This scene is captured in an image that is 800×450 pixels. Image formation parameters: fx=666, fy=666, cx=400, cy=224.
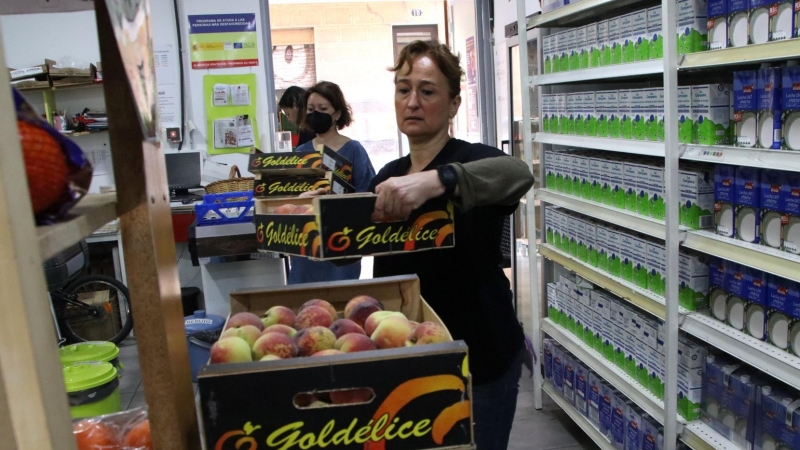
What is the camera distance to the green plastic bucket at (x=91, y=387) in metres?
2.78

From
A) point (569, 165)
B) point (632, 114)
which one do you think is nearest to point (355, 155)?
point (569, 165)

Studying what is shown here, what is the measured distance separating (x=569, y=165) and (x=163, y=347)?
2.73 m

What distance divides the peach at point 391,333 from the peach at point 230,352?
0.22 meters

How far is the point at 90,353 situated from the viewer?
11.1 ft

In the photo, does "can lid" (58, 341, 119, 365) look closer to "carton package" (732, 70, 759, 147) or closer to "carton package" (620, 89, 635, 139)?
"carton package" (620, 89, 635, 139)

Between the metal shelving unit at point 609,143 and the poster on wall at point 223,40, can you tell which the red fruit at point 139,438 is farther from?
the poster on wall at point 223,40

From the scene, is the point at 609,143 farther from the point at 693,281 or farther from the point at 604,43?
the point at 693,281

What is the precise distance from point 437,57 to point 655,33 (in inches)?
44.4

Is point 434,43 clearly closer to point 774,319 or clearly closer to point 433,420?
point 433,420

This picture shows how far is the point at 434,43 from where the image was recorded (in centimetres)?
185

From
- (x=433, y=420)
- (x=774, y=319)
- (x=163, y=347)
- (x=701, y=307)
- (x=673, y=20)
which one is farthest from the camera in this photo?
(x=701, y=307)

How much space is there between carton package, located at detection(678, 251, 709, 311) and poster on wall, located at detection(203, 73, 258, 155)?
4422mm

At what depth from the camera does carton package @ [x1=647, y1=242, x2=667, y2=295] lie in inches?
101

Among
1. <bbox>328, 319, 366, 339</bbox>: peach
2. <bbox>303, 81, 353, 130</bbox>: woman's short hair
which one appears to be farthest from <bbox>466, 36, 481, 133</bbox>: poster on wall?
<bbox>328, 319, 366, 339</bbox>: peach
